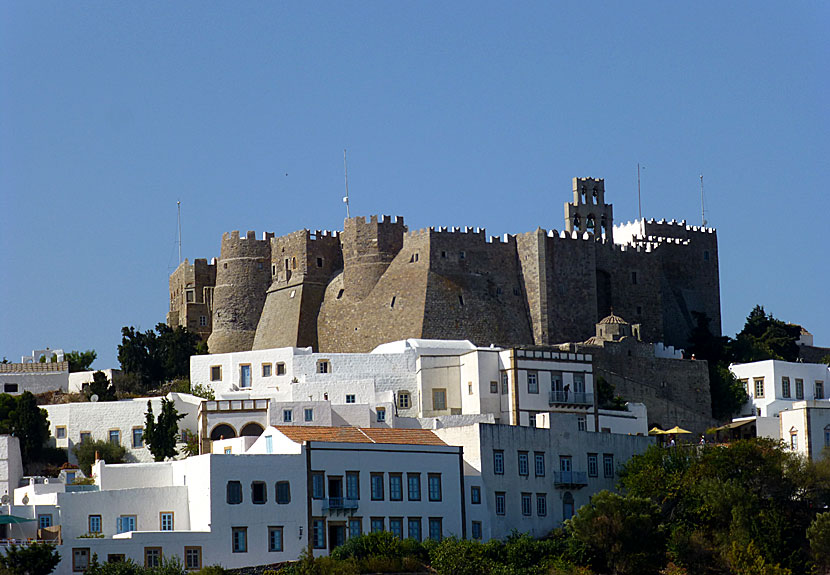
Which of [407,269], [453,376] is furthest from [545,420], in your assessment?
[407,269]

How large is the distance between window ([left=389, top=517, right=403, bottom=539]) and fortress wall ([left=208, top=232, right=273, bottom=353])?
3136 centimetres

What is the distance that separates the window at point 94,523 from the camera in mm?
61184

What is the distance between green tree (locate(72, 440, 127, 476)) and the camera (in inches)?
2945

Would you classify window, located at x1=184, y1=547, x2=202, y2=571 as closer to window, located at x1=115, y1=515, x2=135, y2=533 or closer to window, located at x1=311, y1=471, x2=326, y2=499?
window, located at x1=115, y1=515, x2=135, y2=533

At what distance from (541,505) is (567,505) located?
118 centimetres

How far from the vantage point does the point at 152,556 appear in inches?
2285

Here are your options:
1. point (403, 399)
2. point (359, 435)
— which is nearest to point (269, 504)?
point (359, 435)

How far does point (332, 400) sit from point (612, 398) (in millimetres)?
12178

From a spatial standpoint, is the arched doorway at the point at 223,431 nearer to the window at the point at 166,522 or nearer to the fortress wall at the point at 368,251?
the window at the point at 166,522

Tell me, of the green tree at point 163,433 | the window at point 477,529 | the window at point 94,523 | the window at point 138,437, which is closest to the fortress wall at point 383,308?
the window at point 138,437

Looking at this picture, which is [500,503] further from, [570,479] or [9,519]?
[9,519]

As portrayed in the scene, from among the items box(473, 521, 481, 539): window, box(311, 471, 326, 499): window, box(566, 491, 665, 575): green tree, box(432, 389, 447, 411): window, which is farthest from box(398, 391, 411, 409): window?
box(311, 471, 326, 499): window

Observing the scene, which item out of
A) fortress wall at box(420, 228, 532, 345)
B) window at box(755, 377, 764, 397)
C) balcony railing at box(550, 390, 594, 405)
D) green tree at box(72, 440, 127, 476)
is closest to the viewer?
balcony railing at box(550, 390, 594, 405)

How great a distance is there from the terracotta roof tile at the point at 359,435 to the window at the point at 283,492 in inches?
91.1
